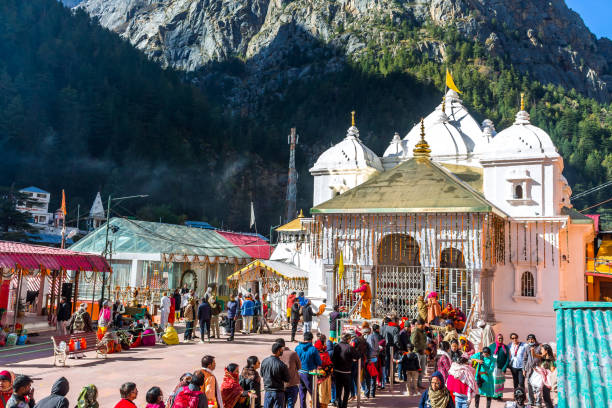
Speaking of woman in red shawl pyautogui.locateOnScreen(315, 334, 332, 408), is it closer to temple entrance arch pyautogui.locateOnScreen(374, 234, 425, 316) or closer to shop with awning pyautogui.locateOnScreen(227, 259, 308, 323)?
temple entrance arch pyautogui.locateOnScreen(374, 234, 425, 316)

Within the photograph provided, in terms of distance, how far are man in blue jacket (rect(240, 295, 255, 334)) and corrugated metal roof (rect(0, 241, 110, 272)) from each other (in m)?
5.38

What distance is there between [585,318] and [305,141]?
85.3m

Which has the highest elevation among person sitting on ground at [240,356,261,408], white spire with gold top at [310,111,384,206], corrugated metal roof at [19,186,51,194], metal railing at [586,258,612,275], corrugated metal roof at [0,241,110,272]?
corrugated metal roof at [19,186,51,194]

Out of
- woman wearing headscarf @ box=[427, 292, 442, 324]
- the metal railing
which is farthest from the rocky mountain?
woman wearing headscarf @ box=[427, 292, 442, 324]

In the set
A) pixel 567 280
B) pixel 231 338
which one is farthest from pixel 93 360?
pixel 567 280

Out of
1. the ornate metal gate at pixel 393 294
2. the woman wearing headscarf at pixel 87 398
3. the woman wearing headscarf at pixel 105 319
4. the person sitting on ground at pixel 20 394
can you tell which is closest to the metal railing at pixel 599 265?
the ornate metal gate at pixel 393 294

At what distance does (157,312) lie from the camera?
2431cm

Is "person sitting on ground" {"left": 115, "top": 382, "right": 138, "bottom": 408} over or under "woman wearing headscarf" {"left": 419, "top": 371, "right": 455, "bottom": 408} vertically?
over

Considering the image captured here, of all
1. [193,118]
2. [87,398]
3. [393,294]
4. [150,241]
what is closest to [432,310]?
[393,294]

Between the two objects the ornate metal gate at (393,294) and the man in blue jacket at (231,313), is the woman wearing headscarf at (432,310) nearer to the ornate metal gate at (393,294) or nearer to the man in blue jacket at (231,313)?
the ornate metal gate at (393,294)

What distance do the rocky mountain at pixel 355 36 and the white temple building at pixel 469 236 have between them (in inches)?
3078

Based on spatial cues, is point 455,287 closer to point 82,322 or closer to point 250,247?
point 82,322

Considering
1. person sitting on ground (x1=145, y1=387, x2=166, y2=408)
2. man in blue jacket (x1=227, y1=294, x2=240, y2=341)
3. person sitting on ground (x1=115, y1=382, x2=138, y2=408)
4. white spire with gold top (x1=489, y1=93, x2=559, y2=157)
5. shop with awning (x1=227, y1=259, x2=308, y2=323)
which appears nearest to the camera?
person sitting on ground (x1=115, y1=382, x2=138, y2=408)

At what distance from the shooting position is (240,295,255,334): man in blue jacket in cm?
1885
